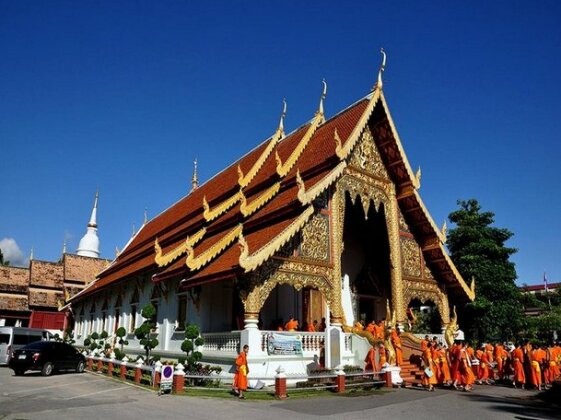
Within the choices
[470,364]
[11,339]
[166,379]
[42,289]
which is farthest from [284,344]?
[42,289]

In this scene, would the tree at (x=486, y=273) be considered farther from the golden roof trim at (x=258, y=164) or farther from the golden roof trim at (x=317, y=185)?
the golden roof trim at (x=317, y=185)

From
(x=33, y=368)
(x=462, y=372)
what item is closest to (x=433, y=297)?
(x=462, y=372)

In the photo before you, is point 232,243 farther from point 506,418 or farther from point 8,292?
point 8,292

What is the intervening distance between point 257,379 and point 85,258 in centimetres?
3287

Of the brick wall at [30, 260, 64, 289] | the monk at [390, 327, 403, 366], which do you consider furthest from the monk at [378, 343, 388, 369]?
the brick wall at [30, 260, 64, 289]

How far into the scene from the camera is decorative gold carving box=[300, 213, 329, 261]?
Result: 12984mm

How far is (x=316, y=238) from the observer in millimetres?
13328

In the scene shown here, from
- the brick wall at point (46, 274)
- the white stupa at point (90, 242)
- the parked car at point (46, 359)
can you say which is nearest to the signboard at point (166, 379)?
the parked car at point (46, 359)

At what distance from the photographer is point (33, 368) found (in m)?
15.1

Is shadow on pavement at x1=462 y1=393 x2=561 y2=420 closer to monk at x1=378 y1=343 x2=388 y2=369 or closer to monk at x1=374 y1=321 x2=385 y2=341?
monk at x1=378 y1=343 x2=388 y2=369

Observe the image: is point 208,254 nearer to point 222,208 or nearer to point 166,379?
point 166,379

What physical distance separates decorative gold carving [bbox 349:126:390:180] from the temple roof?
30 centimetres

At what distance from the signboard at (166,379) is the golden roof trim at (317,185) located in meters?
5.12

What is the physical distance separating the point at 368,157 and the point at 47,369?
1221 centimetres
